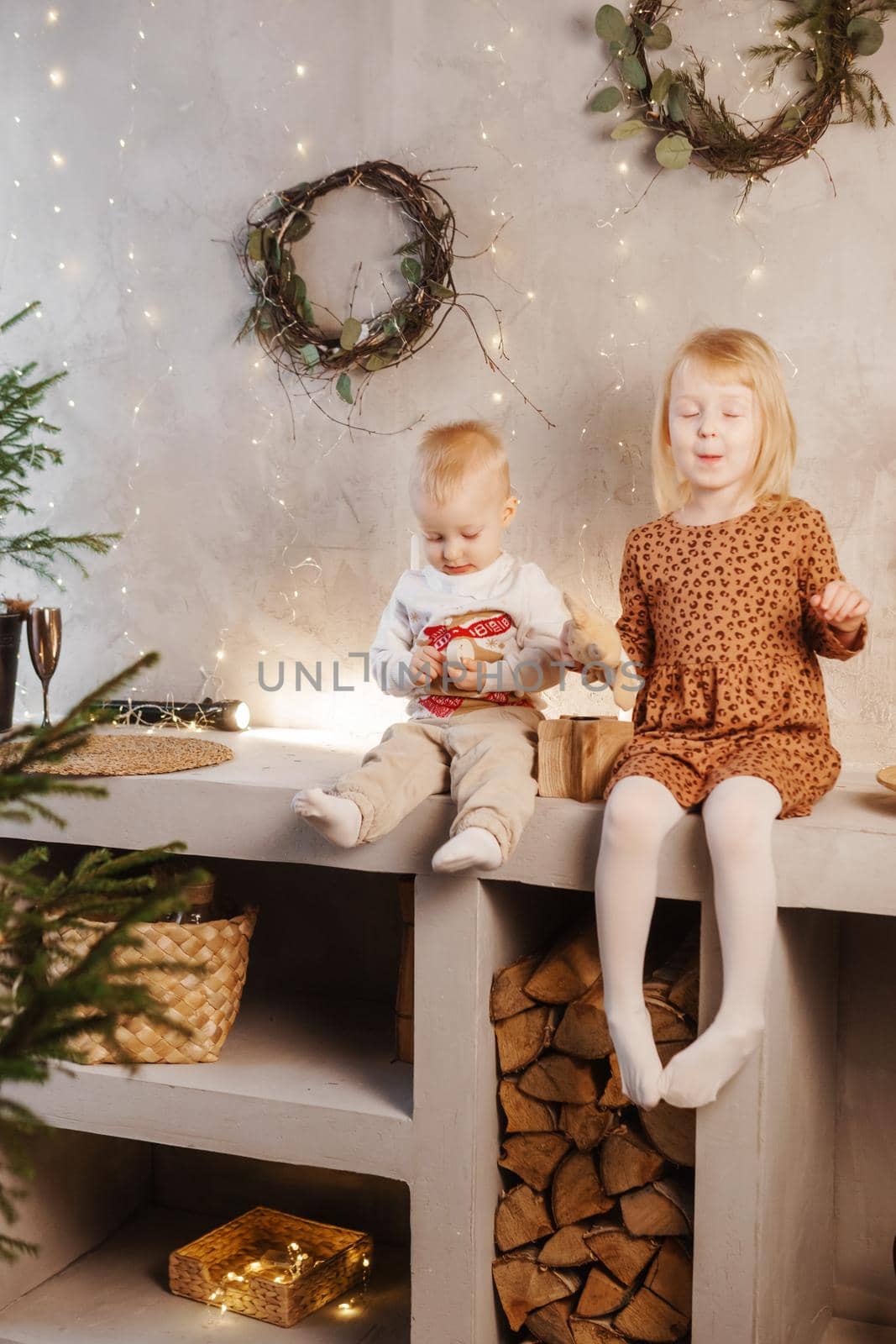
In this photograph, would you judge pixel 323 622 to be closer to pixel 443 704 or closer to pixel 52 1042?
pixel 443 704

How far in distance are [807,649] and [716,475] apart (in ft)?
0.94

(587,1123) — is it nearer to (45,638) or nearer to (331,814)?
(331,814)

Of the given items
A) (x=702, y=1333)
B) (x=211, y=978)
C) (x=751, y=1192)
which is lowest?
(x=702, y=1333)

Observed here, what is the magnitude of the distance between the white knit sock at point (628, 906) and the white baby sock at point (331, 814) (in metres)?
0.34

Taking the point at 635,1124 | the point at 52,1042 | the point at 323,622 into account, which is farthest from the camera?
the point at 323,622

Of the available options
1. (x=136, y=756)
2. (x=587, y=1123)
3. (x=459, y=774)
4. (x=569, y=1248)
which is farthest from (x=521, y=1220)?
(x=136, y=756)

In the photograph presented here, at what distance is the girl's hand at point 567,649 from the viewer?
1.79 m

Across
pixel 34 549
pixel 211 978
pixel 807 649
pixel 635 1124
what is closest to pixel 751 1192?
pixel 635 1124

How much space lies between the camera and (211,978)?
1949 mm

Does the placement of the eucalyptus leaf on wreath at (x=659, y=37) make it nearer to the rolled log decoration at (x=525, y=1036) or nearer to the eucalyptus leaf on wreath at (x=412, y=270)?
the eucalyptus leaf on wreath at (x=412, y=270)

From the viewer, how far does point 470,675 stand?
199cm

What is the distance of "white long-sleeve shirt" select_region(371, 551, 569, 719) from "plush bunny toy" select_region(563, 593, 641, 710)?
0.58 feet

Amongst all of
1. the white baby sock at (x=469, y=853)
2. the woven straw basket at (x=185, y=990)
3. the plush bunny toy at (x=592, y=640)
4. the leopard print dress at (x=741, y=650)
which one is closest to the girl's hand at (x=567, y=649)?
the plush bunny toy at (x=592, y=640)

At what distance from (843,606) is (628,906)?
1.63ft
